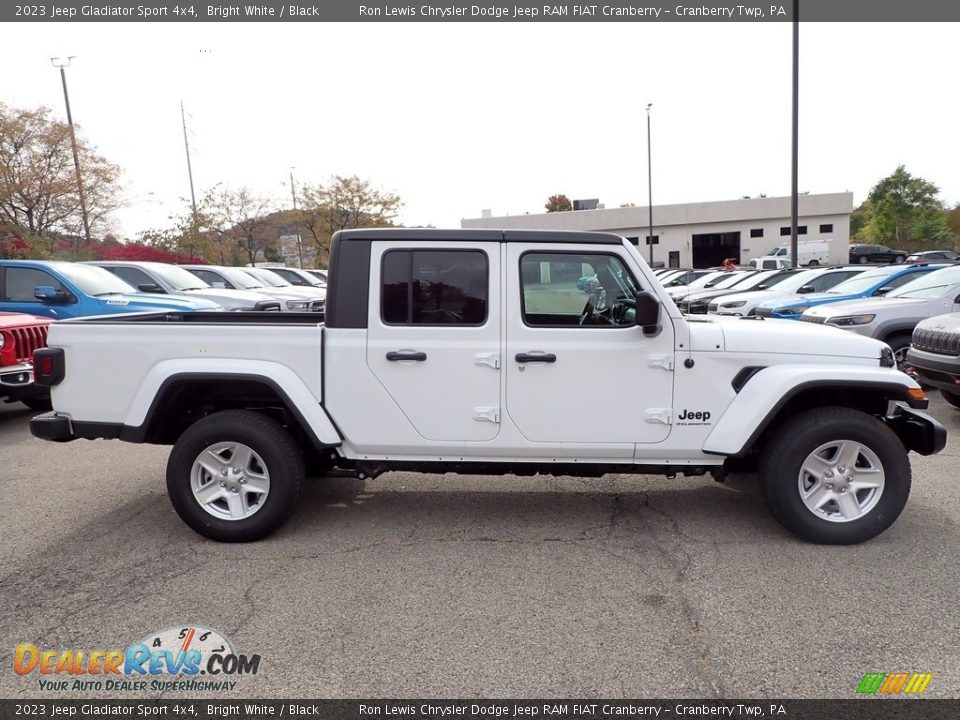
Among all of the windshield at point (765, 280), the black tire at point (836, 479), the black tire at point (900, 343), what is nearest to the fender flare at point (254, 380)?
the black tire at point (836, 479)

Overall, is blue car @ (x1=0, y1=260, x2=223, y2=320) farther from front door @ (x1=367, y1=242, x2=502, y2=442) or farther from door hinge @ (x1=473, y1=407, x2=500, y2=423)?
door hinge @ (x1=473, y1=407, x2=500, y2=423)

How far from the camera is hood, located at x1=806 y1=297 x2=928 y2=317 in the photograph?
29.3 ft

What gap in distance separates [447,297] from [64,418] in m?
2.59

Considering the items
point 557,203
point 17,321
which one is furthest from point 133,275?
point 557,203

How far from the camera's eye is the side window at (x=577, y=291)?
4.21 meters

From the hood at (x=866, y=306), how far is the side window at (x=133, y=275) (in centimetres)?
1088

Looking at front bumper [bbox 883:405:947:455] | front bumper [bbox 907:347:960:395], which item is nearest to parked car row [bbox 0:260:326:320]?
front bumper [bbox 883:405:947:455]

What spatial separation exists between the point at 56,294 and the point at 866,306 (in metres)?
10.8

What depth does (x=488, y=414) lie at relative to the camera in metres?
4.20

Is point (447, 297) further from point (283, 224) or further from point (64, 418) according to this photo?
point (283, 224)

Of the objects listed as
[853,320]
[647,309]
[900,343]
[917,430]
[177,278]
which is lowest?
[900,343]
